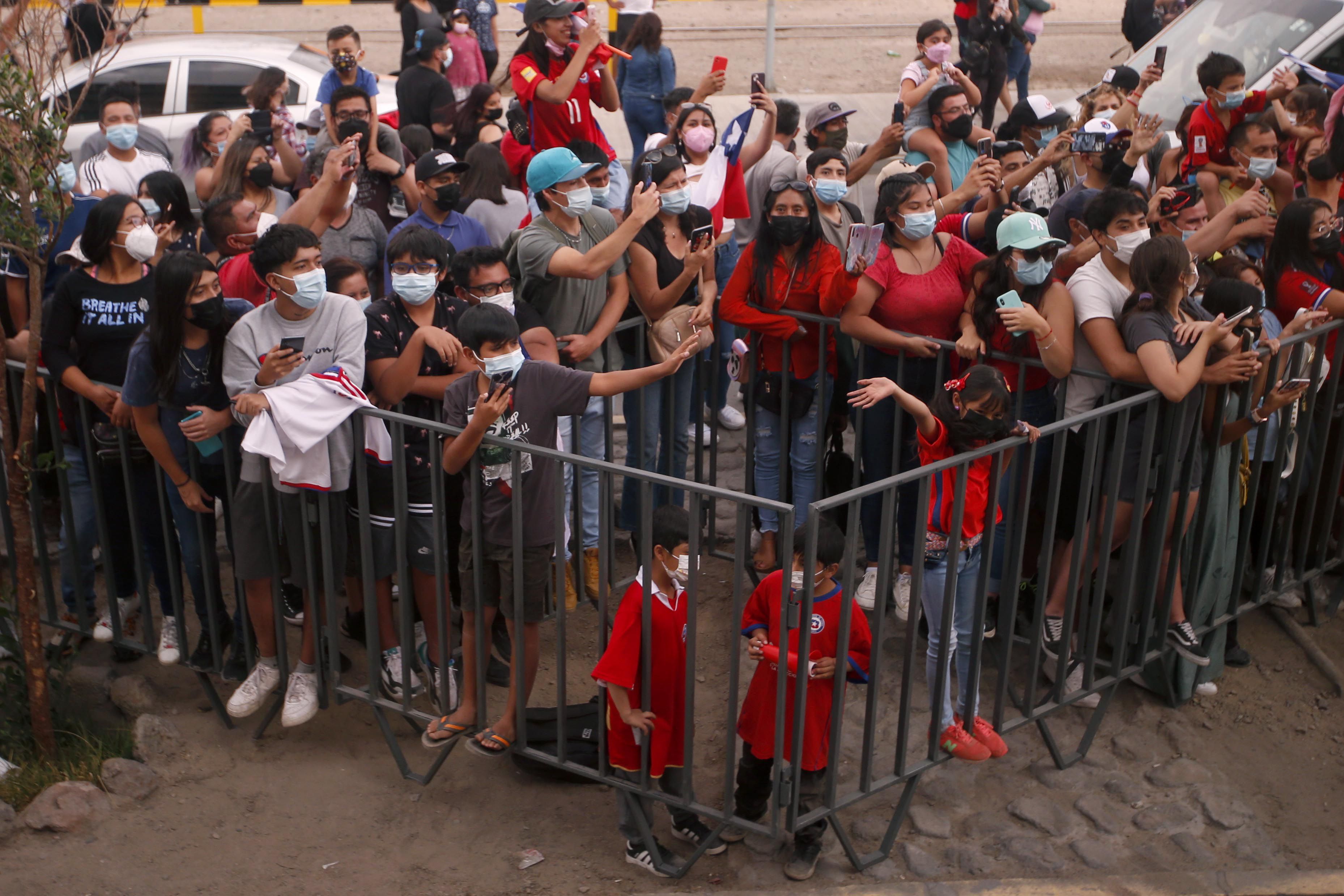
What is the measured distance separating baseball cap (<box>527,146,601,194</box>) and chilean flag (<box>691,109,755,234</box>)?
1.25 meters

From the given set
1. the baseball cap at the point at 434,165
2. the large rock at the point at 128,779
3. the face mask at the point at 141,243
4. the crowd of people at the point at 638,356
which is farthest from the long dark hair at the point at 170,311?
the baseball cap at the point at 434,165

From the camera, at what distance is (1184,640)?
17.9ft

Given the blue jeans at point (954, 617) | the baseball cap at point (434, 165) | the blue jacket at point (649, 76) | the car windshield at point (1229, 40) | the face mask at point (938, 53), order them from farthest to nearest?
the blue jacket at point (649, 76), the car windshield at point (1229, 40), the face mask at point (938, 53), the baseball cap at point (434, 165), the blue jeans at point (954, 617)

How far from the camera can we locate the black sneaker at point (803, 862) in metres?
4.64

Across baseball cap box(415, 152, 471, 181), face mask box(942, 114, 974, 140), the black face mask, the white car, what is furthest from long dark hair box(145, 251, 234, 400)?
the white car

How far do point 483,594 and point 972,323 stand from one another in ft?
7.26

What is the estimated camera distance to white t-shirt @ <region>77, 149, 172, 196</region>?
7461 mm

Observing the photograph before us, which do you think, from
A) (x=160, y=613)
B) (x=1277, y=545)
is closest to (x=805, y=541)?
(x=1277, y=545)

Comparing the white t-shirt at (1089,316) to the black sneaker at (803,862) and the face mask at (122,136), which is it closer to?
the black sneaker at (803,862)

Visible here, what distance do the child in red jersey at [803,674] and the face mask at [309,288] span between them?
1890mm

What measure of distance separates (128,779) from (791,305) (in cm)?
323

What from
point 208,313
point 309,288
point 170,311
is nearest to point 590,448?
point 309,288

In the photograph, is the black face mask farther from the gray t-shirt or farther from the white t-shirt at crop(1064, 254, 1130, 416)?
the white t-shirt at crop(1064, 254, 1130, 416)

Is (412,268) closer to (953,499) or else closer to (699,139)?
(953,499)
